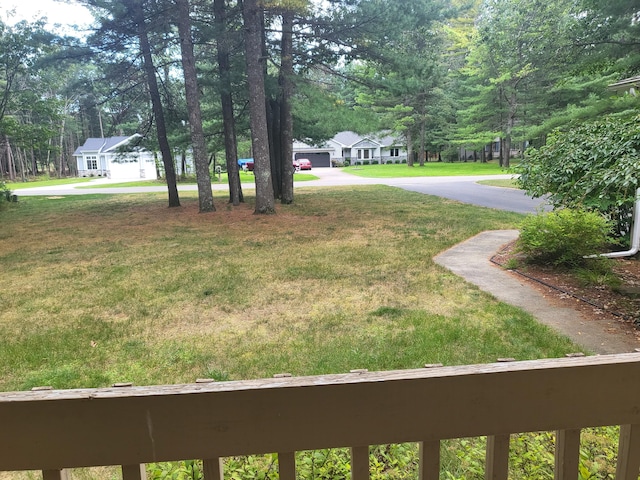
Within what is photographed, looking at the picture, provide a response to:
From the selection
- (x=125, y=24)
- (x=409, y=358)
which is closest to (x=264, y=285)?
(x=409, y=358)

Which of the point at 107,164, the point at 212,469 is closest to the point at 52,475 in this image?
the point at 212,469

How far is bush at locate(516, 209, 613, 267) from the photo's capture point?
5.38 m

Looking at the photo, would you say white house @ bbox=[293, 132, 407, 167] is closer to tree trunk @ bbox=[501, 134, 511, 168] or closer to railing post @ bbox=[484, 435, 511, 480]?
tree trunk @ bbox=[501, 134, 511, 168]

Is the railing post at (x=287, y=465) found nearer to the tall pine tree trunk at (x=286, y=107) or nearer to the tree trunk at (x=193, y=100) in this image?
the tall pine tree trunk at (x=286, y=107)

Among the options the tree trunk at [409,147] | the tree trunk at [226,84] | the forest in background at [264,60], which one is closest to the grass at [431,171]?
the tree trunk at [409,147]

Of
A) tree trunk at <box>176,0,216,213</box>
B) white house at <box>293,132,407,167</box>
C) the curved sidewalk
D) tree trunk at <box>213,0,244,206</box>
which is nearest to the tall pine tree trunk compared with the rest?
tree trunk at <box>213,0,244,206</box>

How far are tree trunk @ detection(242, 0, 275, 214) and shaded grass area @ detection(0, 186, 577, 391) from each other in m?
2.61

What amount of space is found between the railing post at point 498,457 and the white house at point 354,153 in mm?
53271

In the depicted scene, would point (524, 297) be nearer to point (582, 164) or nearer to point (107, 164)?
point (582, 164)

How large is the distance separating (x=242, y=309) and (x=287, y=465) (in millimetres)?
3578

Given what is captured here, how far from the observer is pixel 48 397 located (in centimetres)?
103

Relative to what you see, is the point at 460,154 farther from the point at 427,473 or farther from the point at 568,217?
the point at 427,473

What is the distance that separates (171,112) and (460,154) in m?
44.6

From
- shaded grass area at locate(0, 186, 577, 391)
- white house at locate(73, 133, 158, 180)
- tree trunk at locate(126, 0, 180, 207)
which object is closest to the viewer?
shaded grass area at locate(0, 186, 577, 391)
